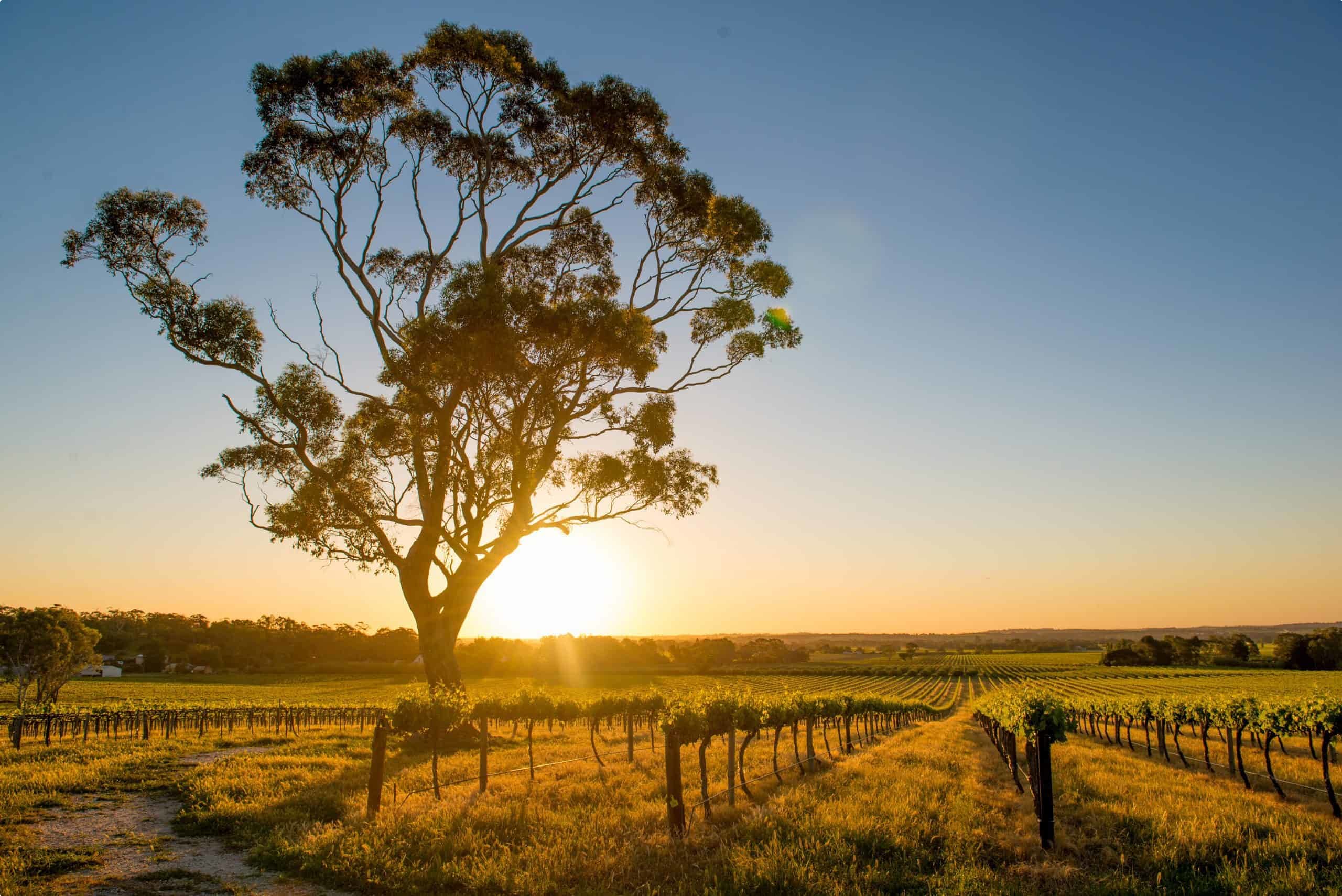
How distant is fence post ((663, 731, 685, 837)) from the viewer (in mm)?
9234

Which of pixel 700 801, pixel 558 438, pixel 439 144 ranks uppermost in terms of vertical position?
pixel 439 144

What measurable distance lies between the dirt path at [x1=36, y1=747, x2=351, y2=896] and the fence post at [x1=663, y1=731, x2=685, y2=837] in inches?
165

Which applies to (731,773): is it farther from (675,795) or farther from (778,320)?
(778,320)

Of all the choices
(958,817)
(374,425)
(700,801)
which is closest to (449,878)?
(700,801)

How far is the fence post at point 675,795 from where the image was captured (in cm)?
923

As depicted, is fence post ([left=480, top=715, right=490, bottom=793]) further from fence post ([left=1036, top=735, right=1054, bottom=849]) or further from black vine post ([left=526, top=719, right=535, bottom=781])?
fence post ([left=1036, top=735, right=1054, bottom=849])

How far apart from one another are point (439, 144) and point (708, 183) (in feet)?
29.4

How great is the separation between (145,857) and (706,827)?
7.75 metres

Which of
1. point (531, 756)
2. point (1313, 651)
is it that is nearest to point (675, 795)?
point (531, 756)

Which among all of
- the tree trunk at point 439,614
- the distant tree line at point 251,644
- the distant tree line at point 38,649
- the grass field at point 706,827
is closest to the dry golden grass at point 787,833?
the grass field at point 706,827

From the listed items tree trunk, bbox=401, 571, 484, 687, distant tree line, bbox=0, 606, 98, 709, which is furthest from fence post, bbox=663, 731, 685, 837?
distant tree line, bbox=0, 606, 98, 709

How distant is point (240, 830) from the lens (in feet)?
34.3

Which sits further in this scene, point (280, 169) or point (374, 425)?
point (374, 425)

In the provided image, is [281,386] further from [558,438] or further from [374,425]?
[558,438]
